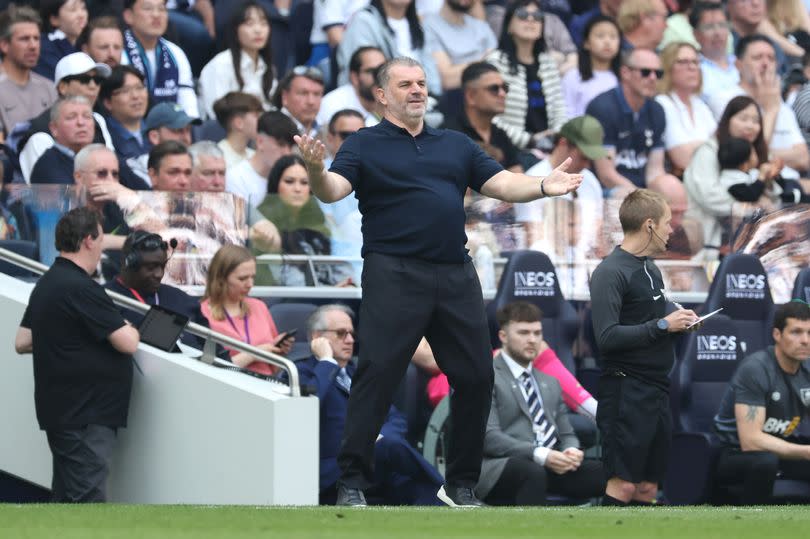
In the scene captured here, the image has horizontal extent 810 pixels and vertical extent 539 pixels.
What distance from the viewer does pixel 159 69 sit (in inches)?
612

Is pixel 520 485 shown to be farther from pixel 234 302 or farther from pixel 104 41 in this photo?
pixel 104 41

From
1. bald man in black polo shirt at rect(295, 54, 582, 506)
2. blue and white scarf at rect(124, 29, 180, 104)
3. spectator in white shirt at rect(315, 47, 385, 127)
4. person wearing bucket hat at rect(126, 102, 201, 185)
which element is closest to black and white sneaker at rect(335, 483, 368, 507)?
bald man in black polo shirt at rect(295, 54, 582, 506)

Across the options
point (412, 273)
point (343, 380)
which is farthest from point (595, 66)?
point (412, 273)

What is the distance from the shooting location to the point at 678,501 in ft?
42.3

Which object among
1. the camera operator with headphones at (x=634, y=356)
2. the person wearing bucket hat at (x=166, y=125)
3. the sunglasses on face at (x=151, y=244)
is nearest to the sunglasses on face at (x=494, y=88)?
the person wearing bucket hat at (x=166, y=125)

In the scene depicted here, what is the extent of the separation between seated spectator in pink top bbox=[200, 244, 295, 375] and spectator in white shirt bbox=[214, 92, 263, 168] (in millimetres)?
2822

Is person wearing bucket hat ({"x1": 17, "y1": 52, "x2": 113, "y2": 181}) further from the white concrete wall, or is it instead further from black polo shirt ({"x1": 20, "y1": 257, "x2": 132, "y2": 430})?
black polo shirt ({"x1": 20, "y1": 257, "x2": 132, "y2": 430})

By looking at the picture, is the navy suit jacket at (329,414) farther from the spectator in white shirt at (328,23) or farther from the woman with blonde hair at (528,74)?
the spectator in white shirt at (328,23)

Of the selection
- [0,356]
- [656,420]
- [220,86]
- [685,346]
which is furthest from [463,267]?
[220,86]

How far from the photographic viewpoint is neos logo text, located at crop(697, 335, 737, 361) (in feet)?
43.7

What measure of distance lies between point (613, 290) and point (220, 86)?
7054mm

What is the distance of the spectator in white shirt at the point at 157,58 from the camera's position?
15.5 meters

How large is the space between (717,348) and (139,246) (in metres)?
4.34

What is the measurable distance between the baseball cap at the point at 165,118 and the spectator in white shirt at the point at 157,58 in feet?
2.47
